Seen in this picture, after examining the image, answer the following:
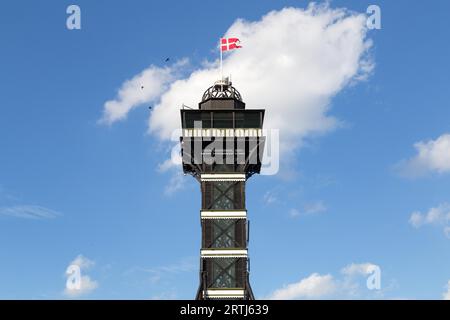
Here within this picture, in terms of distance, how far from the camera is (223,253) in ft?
390

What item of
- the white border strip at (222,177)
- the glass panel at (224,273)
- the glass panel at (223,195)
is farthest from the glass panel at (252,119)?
the glass panel at (224,273)

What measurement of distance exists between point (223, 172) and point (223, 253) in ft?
50.6

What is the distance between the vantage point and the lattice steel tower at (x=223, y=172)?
11763 centimetres

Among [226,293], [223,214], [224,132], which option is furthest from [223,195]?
[226,293]

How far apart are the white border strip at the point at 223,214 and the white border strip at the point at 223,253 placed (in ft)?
20.2

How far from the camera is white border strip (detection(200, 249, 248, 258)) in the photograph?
389 feet

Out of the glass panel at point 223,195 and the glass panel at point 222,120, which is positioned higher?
the glass panel at point 222,120

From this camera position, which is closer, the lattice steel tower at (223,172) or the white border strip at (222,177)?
the lattice steel tower at (223,172)

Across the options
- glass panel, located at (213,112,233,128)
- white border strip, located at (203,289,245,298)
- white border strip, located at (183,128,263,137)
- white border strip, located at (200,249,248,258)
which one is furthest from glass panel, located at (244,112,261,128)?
white border strip, located at (203,289,245,298)

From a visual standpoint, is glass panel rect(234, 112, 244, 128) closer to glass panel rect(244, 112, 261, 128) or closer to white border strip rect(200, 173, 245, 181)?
glass panel rect(244, 112, 261, 128)

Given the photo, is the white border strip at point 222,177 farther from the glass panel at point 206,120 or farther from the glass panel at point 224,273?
the glass panel at point 224,273

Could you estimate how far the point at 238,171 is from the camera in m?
125

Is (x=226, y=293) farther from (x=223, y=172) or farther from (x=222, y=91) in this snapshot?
(x=222, y=91)
